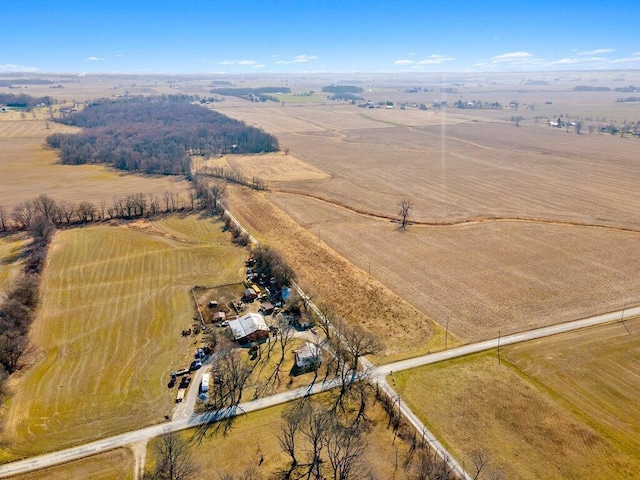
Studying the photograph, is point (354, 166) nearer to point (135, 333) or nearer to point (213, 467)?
point (135, 333)

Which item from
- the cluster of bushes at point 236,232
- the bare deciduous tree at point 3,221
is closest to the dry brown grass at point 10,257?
the bare deciduous tree at point 3,221

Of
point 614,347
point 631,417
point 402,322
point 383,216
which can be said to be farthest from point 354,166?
point 631,417

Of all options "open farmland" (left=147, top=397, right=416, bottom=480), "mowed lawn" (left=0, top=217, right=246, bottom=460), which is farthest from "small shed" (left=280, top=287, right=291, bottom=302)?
"open farmland" (left=147, top=397, right=416, bottom=480)

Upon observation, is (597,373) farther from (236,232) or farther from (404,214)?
(236,232)

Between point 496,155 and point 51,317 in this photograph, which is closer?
point 51,317

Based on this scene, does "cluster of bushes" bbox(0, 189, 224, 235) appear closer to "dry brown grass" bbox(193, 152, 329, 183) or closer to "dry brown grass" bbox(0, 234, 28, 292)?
"dry brown grass" bbox(0, 234, 28, 292)

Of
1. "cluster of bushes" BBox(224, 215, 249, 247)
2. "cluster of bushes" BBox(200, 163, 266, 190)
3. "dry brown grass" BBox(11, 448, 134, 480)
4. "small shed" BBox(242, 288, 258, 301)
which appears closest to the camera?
"dry brown grass" BBox(11, 448, 134, 480)

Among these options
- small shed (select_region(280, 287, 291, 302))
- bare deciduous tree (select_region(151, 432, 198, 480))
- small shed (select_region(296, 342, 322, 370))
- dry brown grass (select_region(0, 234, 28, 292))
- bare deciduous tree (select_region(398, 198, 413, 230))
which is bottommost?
bare deciduous tree (select_region(151, 432, 198, 480))
